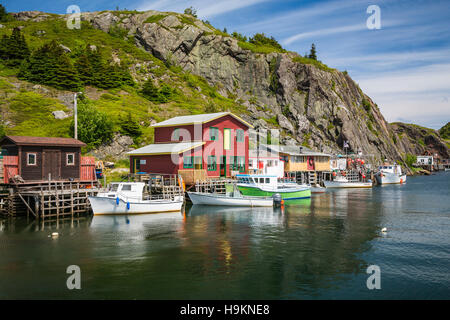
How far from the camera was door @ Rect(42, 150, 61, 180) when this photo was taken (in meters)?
35.1

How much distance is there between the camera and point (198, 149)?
47375 millimetres

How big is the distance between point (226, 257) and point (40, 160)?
24.2 m

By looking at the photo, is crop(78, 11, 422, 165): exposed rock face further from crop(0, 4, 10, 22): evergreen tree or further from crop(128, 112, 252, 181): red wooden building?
crop(128, 112, 252, 181): red wooden building

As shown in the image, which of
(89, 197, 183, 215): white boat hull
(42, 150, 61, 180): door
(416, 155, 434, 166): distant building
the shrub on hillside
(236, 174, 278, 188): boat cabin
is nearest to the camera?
(89, 197, 183, 215): white boat hull

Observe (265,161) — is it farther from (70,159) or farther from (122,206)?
(70,159)

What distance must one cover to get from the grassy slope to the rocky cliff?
28.5 feet

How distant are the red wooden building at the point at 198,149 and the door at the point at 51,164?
13.4 metres

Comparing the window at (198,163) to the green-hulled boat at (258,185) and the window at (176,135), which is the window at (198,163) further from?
the window at (176,135)

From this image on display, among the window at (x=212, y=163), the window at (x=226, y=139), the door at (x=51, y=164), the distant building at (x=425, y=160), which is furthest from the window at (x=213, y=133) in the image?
the distant building at (x=425, y=160)

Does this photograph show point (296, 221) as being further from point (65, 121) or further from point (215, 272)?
point (65, 121)

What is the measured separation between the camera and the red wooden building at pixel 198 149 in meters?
46.1

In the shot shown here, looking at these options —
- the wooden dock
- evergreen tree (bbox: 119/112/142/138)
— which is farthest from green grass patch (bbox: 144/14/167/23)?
the wooden dock

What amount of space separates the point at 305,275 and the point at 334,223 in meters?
15.4
